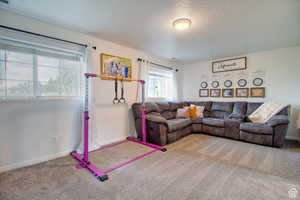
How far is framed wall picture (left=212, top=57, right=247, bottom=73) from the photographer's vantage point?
13.3ft

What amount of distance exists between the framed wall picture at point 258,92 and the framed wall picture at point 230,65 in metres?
0.71

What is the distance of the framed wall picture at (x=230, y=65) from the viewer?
405 cm

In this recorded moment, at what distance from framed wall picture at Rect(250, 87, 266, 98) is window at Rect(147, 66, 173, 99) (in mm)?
2454

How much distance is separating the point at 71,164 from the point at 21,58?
6.24ft

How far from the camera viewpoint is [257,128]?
3.01 metres

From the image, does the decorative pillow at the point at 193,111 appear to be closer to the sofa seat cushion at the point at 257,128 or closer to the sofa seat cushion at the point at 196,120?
the sofa seat cushion at the point at 196,120

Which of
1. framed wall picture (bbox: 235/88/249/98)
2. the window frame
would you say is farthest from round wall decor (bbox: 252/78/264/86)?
the window frame

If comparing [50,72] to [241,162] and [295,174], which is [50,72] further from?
[295,174]

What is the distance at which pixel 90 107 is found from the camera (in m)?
2.70

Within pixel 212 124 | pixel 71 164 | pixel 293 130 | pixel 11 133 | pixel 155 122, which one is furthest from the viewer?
pixel 212 124

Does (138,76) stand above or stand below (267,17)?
below

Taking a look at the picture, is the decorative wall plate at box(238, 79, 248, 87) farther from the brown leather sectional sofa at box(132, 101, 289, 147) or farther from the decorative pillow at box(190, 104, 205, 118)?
the decorative pillow at box(190, 104, 205, 118)

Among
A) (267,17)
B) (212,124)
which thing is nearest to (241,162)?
(212,124)

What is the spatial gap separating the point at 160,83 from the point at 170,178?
3364 mm
